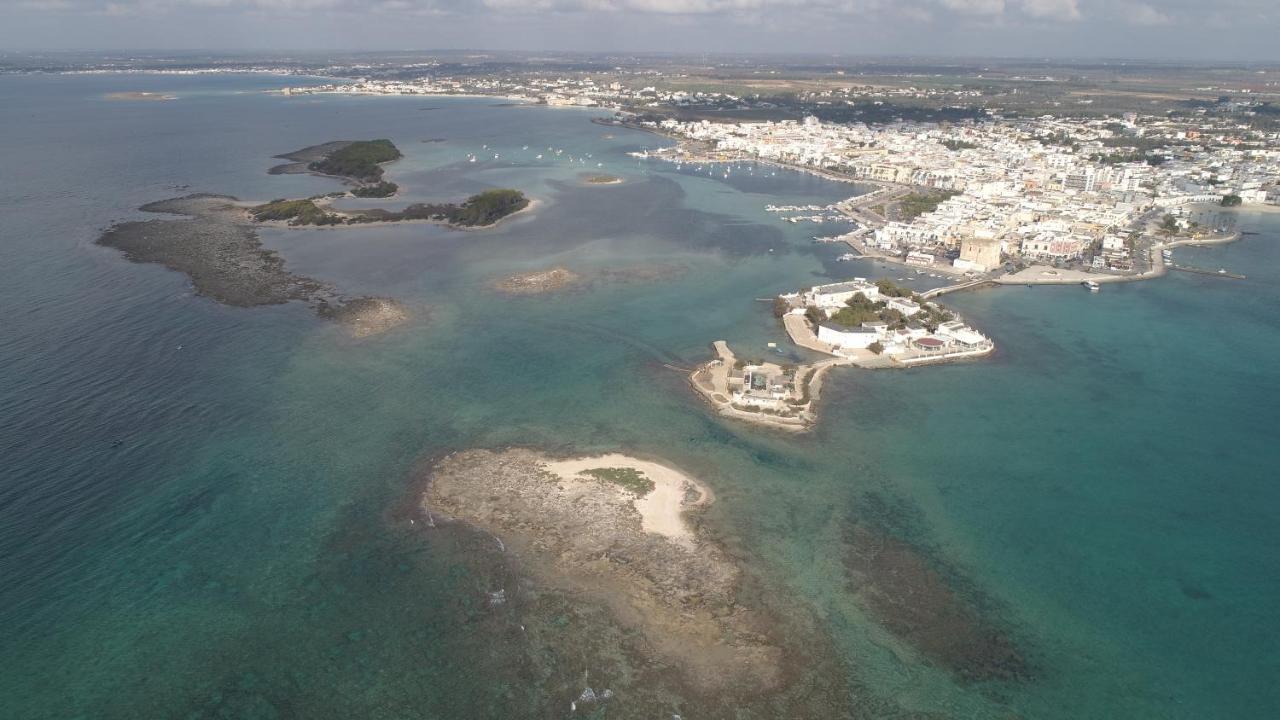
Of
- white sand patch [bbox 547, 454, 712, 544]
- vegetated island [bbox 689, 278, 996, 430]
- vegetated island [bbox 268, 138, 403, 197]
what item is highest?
vegetated island [bbox 268, 138, 403, 197]

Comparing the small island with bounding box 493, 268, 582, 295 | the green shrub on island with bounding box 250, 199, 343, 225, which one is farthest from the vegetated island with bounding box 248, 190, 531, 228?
the small island with bounding box 493, 268, 582, 295

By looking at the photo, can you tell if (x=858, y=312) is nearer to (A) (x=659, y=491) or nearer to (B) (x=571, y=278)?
(A) (x=659, y=491)

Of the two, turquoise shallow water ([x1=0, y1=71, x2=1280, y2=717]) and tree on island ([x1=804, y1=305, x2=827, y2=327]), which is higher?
tree on island ([x1=804, y1=305, x2=827, y2=327])

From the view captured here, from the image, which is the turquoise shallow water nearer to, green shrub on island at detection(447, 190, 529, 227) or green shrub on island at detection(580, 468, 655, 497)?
green shrub on island at detection(580, 468, 655, 497)

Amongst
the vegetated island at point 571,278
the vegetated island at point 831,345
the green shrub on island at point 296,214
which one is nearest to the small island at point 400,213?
the green shrub on island at point 296,214

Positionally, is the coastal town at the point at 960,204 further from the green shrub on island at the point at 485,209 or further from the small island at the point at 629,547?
the green shrub on island at the point at 485,209

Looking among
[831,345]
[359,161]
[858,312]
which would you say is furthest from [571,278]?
[359,161]
